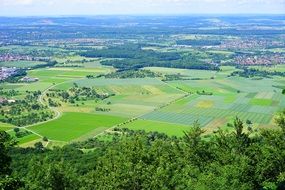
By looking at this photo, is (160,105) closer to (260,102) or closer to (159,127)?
(159,127)

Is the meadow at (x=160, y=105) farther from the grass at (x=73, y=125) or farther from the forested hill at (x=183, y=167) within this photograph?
the forested hill at (x=183, y=167)

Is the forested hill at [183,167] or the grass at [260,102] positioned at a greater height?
the forested hill at [183,167]

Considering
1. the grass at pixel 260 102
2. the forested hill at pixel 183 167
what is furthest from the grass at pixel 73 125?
the forested hill at pixel 183 167

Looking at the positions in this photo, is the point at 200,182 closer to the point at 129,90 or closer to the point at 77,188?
the point at 77,188

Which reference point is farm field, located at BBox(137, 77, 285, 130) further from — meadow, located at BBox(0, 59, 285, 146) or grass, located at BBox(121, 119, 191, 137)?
grass, located at BBox(121, 119, 191, 137)

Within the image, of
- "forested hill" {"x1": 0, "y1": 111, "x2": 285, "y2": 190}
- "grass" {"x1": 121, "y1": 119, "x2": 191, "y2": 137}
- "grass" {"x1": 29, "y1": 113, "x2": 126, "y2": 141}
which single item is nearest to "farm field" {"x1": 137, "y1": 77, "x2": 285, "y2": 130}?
"grass" {"x1": 121, "y1": 119, "x2": 191, "y2": 137}

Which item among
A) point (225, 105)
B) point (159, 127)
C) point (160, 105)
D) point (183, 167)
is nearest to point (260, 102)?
point (225, 105)
